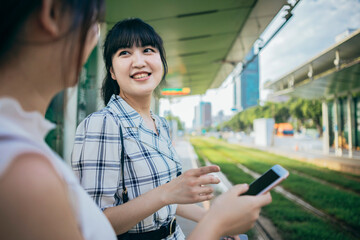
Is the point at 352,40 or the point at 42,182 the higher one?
the point at 352,40

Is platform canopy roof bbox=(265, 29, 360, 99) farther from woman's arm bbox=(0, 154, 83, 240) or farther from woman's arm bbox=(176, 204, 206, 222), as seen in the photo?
woman's arm bbox=(0, 154, 83, 240)

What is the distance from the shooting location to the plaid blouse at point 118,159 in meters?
0.99

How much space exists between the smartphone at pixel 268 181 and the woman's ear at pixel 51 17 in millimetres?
896

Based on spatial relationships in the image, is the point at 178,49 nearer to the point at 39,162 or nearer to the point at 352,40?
the point at 352,40

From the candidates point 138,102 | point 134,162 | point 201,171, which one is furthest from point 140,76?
point 201,171

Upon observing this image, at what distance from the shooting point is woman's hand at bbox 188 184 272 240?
0.75 m

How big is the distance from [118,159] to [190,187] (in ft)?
1.24

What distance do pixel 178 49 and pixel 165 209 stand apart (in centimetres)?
638

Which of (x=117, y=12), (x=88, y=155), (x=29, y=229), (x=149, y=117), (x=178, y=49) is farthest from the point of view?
(x=178, y=49)

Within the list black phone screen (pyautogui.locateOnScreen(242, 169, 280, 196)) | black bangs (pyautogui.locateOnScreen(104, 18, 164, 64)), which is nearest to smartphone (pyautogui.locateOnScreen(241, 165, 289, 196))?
black phone screen (pyautogui.locateOnScreen(242, 169, 280, 196))

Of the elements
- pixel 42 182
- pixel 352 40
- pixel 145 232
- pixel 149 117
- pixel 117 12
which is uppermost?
pixel 352 40

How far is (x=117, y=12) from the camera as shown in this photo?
4203mm

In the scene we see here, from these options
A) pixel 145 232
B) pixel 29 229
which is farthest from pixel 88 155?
pixel 29 229

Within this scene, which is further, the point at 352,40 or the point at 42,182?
the point at 352,40
